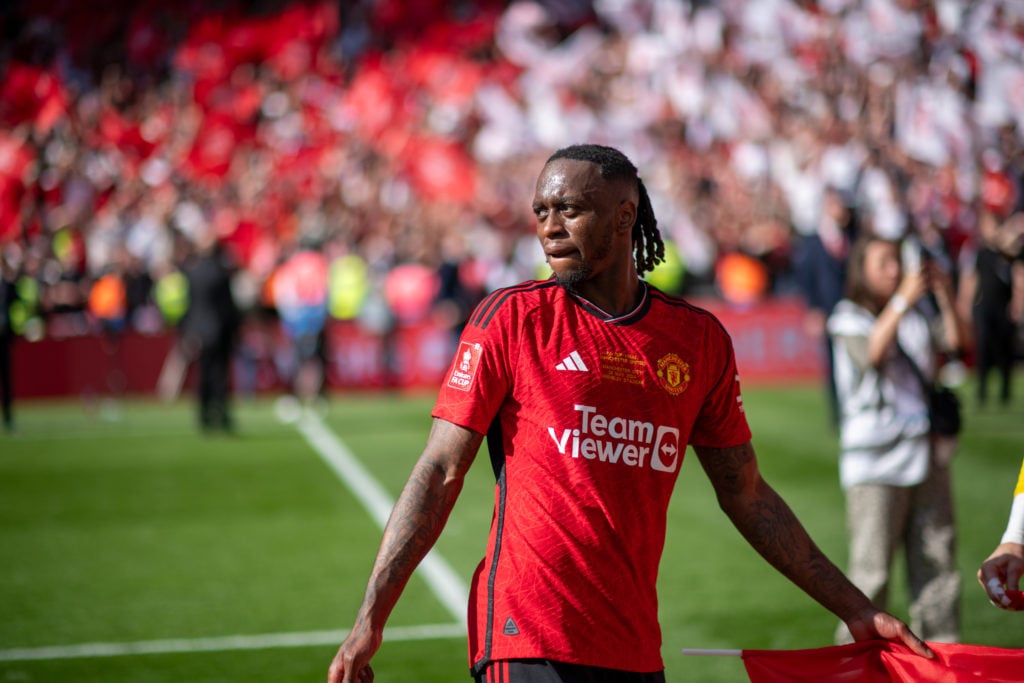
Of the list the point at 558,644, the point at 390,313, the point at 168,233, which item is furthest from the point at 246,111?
the point at 558,644

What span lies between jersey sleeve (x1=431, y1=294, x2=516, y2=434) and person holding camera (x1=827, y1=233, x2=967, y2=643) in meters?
3.39

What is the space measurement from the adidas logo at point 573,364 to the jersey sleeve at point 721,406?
442mm

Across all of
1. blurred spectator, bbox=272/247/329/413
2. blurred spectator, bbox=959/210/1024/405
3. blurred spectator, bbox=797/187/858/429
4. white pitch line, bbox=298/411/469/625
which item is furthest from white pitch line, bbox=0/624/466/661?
blurred spectator, bbox=272/247/329/413

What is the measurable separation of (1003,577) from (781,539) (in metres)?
0.62

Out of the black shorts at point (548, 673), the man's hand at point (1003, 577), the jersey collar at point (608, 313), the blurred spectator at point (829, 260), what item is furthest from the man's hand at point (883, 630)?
the blurred spectator at point (829, 260)

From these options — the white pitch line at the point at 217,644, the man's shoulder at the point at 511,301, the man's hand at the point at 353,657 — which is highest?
the man's shoulder at the point at 511,301

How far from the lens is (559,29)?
121 ft

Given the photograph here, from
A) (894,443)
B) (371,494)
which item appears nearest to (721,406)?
(894,443)

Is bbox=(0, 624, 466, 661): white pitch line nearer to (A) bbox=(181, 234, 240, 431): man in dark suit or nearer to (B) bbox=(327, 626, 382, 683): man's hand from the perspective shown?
(B) bbox=(327, 626, 382, 683): man's hand

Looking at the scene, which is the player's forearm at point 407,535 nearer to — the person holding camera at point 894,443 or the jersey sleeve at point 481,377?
the jersey sleeve at point 481,377

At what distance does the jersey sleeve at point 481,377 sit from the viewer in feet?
11.2

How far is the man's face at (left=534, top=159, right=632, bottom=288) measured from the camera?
3477 mm

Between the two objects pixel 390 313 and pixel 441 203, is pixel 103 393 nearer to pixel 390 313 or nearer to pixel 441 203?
pixel 390 313

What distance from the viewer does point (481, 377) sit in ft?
11.1
